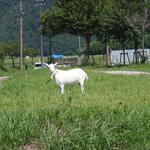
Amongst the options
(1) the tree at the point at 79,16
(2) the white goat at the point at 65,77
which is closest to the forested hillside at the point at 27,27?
(1) the tree at the point at 79,16

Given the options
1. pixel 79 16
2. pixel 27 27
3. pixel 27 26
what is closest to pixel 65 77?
pixel 79 16

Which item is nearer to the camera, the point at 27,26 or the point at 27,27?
the point at 27,27

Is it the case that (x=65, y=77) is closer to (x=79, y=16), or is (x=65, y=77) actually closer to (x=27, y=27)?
(x=79, y=16)

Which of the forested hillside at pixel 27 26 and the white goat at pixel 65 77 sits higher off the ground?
the forested hillside at pixel 27 26

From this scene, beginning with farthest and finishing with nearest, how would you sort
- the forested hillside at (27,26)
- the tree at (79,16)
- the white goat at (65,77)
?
the forested hillside at (27,26) → the tree at (79,16) → the white goat at (65,77)

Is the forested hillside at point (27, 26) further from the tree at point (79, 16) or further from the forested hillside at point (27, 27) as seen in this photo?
the tree at point (79, 16)

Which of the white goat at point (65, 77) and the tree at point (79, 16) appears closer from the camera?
the white goat at point (65, 77)

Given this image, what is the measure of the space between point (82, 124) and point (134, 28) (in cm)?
4546

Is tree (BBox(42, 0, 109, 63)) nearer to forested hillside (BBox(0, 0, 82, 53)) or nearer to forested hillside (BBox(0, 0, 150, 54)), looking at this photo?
forested hillside (BBox(0, 0, 150, 54))

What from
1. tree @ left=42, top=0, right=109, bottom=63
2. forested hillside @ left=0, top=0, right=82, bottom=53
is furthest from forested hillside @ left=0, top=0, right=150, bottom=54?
tree @ left=42, top=0, right=109, bottom=63

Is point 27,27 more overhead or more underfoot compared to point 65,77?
more overhead

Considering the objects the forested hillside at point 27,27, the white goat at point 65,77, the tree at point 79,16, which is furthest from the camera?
the forested hillside at point 27,27

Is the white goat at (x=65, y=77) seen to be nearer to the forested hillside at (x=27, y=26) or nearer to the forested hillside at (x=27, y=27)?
the forested hillside at (x=27, y=27)

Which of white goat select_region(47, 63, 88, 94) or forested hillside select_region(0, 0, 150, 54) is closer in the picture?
white goat select_region(47, 63, 88, 94)
